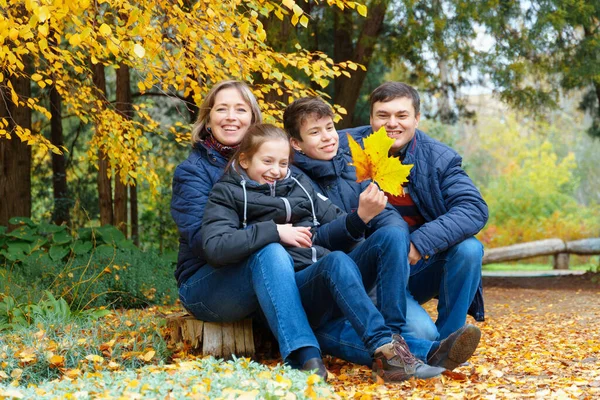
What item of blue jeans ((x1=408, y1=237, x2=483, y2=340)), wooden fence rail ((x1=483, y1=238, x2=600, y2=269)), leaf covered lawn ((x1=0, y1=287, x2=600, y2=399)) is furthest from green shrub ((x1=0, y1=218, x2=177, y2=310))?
wooden fence rail ((x1=483, y1=238, x2=600, y2=269))

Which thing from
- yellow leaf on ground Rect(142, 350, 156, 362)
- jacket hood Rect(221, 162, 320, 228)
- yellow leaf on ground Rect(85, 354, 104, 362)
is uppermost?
jacket hood Rect(221, 162, 320, 228)

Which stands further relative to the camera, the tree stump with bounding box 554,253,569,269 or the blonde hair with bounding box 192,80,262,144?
the tree stump with bounding box 554,253,569,269

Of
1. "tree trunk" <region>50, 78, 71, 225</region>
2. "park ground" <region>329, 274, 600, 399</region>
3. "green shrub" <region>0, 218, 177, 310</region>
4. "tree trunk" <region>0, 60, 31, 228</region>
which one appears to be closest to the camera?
"park ground" <region>329, 274, 600, 399</region>

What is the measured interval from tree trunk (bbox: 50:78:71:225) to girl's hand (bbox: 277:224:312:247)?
6780 millimetres

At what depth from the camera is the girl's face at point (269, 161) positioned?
2979 millimetres

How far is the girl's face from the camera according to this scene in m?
2.98

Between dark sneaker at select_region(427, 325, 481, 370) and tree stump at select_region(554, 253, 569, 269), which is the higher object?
dark sneaker at select_region(427, 325, 481, 370)

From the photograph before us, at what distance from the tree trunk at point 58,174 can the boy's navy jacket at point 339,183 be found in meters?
6.47

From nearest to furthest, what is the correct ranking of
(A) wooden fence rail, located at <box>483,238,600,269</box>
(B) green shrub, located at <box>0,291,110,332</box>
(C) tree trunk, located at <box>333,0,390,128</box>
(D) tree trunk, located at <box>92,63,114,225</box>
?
(B) green shrub, located at <box>0,291,110,332</box>
(D) tree trunk, located at <box>92,63,114,225</box>
(C) tree trunk, located at <box>333,0,390,128</box>
(A) wooden fence rail, located at <box>483,238,600,269</box>

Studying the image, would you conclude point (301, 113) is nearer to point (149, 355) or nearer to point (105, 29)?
point (105, 29)

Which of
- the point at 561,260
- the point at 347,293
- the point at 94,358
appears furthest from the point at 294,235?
the point at 561,260

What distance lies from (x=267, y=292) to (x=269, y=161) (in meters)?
0.55

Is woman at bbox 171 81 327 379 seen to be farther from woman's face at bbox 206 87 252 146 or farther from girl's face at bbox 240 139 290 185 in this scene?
girl's face at bbox 240 139 290 185

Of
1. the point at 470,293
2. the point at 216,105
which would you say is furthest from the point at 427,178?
the point at 216,105
